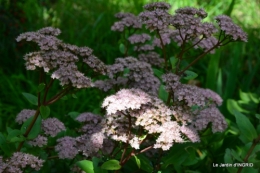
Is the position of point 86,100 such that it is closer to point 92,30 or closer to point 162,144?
point 92,30

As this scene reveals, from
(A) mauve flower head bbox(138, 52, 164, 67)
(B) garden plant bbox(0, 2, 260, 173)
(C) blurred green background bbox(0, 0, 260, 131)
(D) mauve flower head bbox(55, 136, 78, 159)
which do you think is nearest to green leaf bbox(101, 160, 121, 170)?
(B) garden plant bbox(0, 2, 260, 173)

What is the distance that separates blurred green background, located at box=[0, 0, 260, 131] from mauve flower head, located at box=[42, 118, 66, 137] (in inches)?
39.3

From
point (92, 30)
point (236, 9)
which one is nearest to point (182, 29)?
point (92, 30)

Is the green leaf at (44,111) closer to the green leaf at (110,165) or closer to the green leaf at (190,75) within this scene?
the green leaf at (110,165)

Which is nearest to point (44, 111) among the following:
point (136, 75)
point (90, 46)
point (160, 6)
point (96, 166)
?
point (96, 166)

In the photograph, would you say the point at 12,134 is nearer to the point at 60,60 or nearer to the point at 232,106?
the point at 60,60

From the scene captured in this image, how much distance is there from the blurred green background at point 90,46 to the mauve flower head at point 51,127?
3.27ft

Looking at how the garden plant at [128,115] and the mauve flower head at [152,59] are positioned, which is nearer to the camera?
the garden plant at [128,115]

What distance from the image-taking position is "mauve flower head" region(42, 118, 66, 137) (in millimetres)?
2445

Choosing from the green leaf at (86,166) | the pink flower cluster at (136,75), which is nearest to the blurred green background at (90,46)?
the pink flower cluster at (136,75)

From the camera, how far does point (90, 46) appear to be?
15.3ft

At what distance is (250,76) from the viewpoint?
13.5 ft

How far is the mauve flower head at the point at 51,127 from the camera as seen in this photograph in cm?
245

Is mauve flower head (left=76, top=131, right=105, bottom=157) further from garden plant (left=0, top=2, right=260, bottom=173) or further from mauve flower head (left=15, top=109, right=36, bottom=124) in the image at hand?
mauve flower head (left=15, top=109, right=36, bottom=124)
